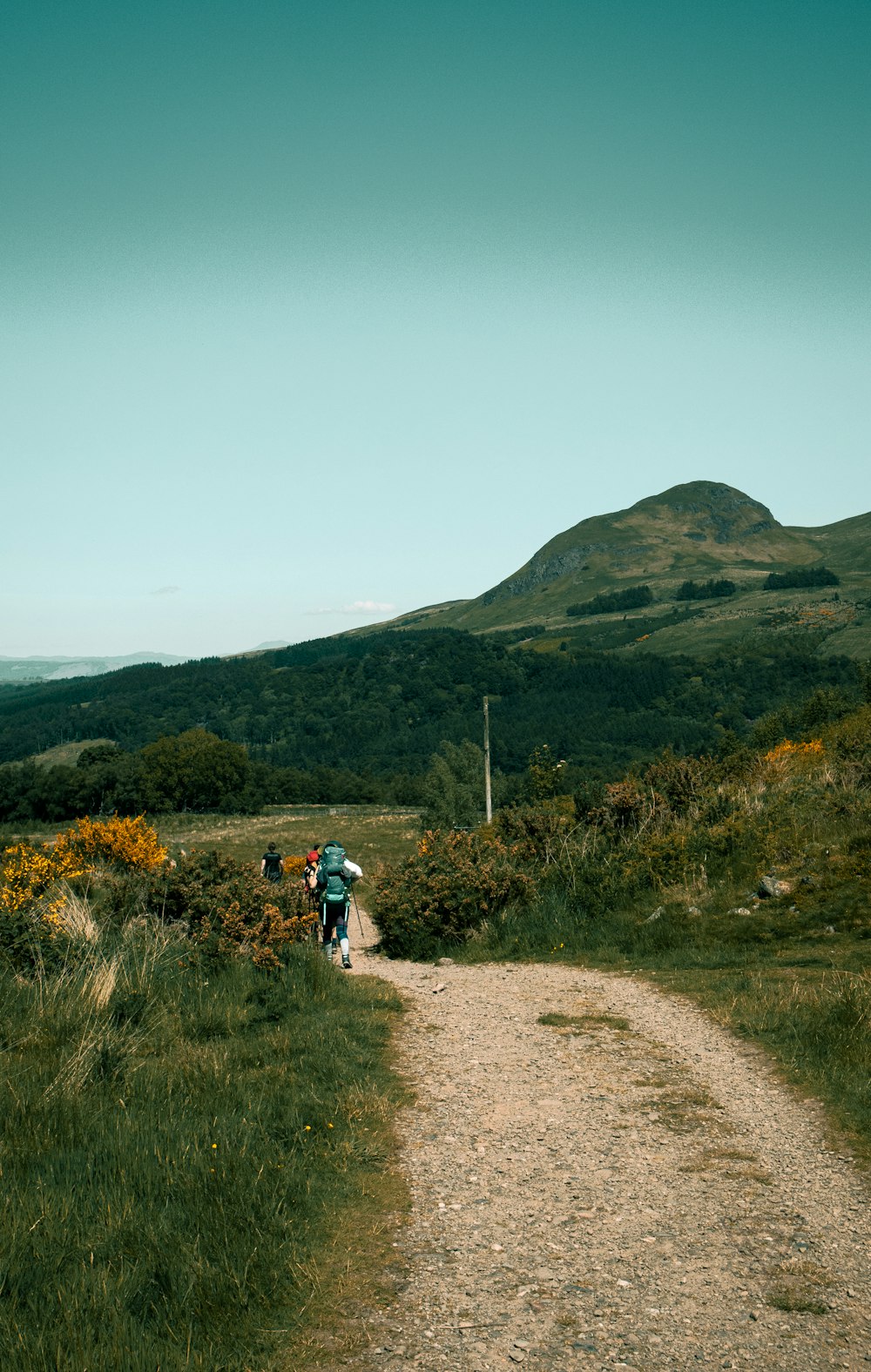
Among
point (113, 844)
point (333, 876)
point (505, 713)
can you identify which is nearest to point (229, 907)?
point (333, 876)

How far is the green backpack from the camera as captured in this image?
12.5 metres

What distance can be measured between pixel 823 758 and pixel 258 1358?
51.2 feet

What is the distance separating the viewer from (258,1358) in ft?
11.7

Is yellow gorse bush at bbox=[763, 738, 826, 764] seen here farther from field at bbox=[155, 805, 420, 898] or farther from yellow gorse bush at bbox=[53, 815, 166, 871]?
yellow gorse bush at bbox=[53, 815, 166, 871]

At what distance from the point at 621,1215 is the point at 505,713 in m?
167

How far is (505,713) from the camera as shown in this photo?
562 feet

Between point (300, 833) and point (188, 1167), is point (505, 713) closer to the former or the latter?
point (300, 833)

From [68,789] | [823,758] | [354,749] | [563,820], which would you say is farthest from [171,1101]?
[354,749]

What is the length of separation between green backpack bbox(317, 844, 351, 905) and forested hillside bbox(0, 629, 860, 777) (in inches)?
4076

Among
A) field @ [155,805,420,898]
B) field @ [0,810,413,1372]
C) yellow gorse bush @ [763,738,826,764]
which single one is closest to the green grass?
field @ [0,810,413,1372]

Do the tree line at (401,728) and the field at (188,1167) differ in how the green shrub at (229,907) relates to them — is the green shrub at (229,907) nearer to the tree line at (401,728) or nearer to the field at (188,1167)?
the field at (188,1167)

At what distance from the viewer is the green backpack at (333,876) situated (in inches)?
491

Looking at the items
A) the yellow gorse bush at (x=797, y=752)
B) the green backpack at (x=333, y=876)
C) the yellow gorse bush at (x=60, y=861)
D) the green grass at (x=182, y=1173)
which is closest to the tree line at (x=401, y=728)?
the yellow gorse bush at (x=60, y=861)

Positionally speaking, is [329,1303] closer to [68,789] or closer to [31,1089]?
[31,1089]
